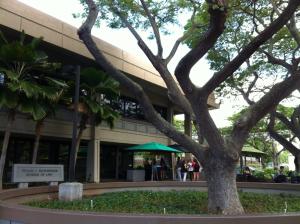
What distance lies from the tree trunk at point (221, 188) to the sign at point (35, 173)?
334 inches

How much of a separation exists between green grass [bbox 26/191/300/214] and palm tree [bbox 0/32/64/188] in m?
5.74

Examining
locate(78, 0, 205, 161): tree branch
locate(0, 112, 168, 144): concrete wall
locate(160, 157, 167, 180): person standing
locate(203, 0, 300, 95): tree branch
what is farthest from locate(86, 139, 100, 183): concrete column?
locate(203, 0, 300, 95): tree branch

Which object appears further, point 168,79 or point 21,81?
point 21,81

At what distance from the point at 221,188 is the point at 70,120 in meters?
14.7

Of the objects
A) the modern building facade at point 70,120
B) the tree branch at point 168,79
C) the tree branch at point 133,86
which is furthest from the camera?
the modern building facade at point 70,120

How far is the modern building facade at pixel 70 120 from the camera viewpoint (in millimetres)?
19219

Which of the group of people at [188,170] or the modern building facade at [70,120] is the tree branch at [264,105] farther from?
the group of people at [188,170]

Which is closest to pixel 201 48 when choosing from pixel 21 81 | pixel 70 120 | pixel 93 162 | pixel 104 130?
pixel 21 81

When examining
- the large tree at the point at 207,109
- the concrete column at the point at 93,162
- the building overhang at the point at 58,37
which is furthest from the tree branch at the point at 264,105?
the concrete column at the point at 93,162

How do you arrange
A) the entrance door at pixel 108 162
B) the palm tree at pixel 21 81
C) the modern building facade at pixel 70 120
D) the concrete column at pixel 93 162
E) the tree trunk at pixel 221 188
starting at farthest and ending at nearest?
the entrance door at pixel 108 162 < the concrete column at pixel 93 162 < the modern building facade at pixel 70 120 < the palm tree at pixel 21 81 < the tree trunk at pixel 221 188

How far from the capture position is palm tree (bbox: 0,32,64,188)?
651 inches

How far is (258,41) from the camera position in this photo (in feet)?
31.3

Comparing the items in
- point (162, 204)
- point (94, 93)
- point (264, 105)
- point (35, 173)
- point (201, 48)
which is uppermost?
point (94, 93)

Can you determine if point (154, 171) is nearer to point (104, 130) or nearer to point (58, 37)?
point (104, 130)
